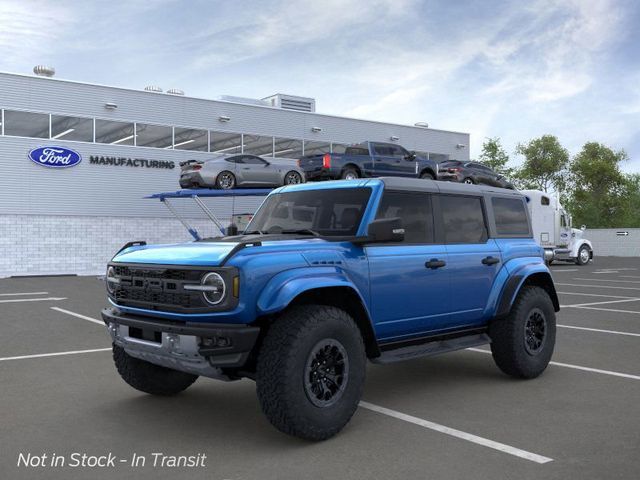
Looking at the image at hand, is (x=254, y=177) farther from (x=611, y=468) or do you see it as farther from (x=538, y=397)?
(x=611, y=468)

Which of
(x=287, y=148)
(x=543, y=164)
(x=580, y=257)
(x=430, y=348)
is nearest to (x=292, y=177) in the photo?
(x=287, y=148)

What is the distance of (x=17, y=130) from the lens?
26.2 m

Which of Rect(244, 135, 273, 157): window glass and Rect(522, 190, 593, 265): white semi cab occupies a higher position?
Rect(244, 135, 273, 157): window glass

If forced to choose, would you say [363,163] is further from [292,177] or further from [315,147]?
[315,147]

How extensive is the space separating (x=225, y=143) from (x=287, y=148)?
346 centimetres

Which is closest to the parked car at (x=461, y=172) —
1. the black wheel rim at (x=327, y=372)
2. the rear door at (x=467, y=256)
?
the rear door at (x=467, y=256)

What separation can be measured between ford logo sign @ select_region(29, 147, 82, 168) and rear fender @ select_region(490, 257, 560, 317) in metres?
24.2

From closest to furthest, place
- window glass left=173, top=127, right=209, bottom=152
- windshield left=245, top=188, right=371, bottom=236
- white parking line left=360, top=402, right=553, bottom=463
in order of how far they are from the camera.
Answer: white parking line left=360, top=402, right=553, bottom=463
windshield left=245, top=188, right=371, bottom=236
window glass left=173, top=127, right=209, bottom=152

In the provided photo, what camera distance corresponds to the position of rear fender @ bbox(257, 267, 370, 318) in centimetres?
443

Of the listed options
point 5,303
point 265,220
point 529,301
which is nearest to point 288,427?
point 265,220

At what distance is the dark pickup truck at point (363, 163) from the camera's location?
20578 millimetres

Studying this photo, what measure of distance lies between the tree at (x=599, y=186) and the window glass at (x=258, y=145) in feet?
157

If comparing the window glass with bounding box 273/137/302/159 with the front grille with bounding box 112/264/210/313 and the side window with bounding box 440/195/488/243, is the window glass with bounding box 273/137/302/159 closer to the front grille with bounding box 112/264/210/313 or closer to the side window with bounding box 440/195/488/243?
the side window with bounding box 440/195/488/243

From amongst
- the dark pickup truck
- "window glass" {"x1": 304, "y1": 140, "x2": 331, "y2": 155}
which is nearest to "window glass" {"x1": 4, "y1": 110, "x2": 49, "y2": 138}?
the dark pickup truck
